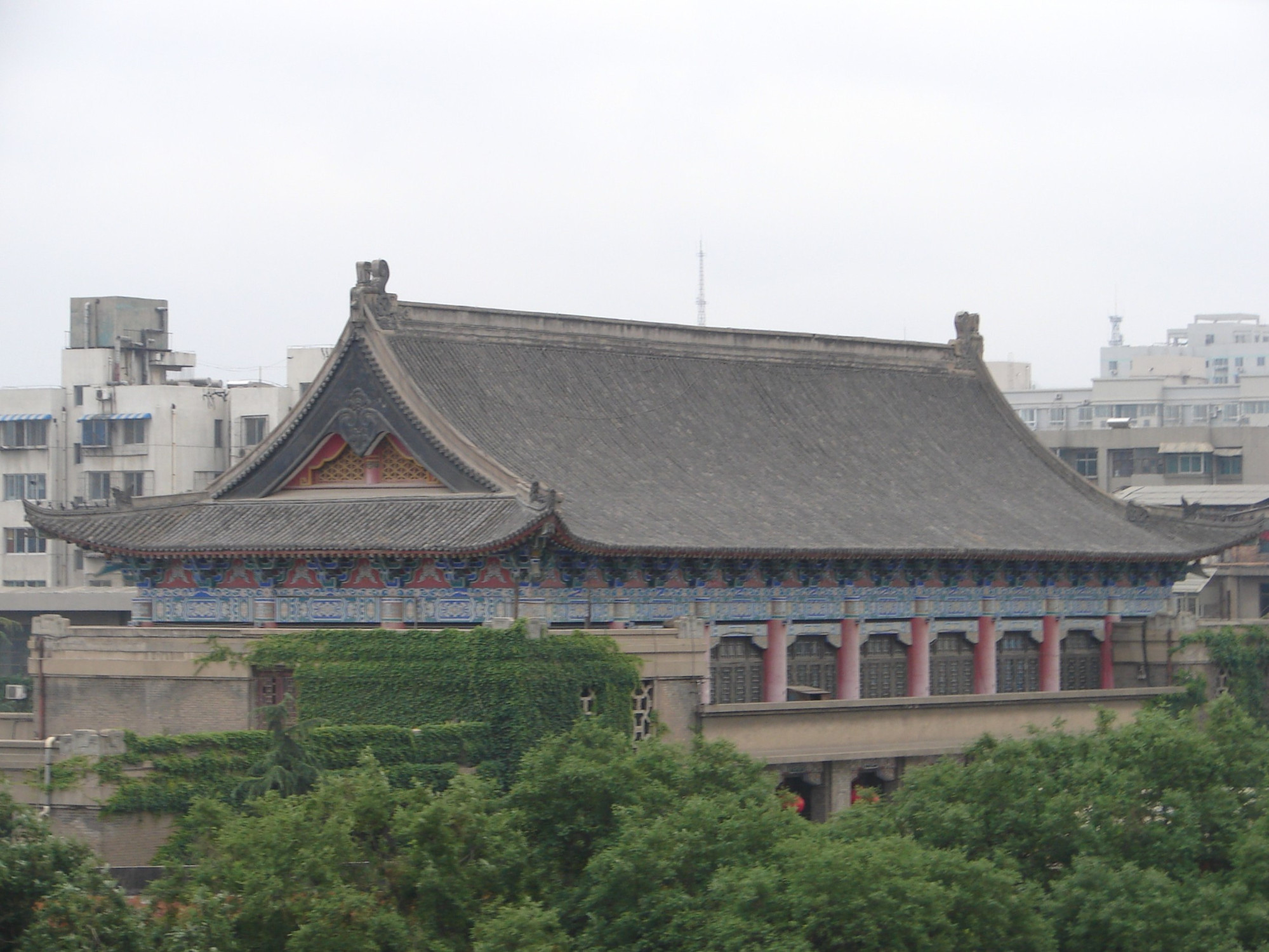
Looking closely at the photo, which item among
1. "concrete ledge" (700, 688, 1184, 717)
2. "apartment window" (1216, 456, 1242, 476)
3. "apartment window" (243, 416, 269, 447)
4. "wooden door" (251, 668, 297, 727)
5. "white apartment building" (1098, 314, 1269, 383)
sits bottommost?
"concrete ledge" (700, 688, 1184, 717)

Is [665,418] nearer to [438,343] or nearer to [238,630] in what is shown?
[438,343]

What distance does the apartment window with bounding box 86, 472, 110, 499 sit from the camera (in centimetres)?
8281

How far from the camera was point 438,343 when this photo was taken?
48.8 metres

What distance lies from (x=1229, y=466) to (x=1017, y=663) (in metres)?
39.7

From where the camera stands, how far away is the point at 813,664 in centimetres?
4934

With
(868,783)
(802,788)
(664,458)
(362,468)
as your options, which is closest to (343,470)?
(362,468)

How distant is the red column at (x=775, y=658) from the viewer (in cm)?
4759

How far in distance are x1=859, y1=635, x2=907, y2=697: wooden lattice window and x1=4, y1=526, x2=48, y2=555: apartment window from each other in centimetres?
4289

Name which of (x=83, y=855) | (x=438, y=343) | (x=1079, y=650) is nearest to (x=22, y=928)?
(x=83, y=855)

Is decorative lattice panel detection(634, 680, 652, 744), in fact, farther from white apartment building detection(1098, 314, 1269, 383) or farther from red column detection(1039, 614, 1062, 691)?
white apartment building detection(1098, 314, 1269, 383)

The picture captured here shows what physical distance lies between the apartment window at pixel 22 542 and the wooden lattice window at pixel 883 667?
4289 cm

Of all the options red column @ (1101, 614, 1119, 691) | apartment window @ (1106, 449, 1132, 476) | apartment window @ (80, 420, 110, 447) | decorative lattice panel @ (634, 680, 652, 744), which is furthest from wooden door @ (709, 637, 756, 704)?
apartment window @ (1106, 449, 1132, 476)

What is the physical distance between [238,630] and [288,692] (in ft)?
6.51

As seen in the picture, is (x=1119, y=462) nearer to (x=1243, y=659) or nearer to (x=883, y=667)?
(x=1243, y=659)
